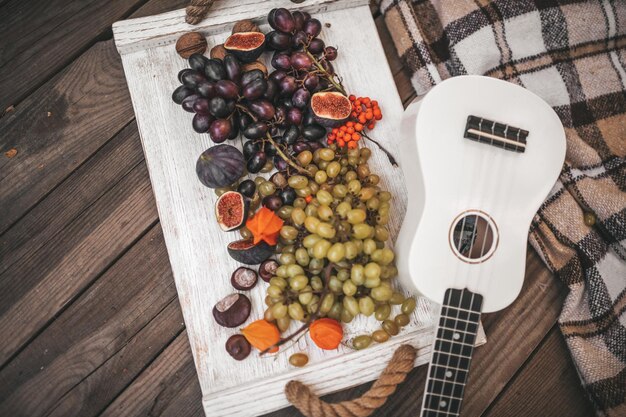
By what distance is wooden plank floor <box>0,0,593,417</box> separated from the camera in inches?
47.6

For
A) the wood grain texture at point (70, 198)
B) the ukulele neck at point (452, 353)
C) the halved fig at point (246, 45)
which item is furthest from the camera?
the wood grain texture at point (70, 198)

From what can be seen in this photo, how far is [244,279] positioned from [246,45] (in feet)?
2.15

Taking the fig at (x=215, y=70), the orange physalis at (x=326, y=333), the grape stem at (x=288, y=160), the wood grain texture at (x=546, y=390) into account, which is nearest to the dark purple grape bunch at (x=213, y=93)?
the fig at (x=215, y=70)

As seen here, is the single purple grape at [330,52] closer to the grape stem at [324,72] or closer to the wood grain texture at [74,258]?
the grape stem at [324,72]

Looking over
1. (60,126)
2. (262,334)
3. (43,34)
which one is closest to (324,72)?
(262,334)

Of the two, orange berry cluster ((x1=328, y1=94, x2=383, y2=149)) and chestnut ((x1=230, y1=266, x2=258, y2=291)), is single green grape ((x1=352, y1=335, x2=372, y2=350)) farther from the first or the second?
orange berry cluster ((x1=328, y1=94, x2=383, y2=149))

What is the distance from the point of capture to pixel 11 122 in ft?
4.37

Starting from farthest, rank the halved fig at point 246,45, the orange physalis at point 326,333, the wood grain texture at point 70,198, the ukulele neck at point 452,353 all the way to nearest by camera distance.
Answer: the wood grain texture at point 70,198, the halved fig at point 246,45, the orange physalis at point 326,333, the ukulele neck at point 452,353

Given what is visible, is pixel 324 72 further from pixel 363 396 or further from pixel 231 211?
pixel 363 396

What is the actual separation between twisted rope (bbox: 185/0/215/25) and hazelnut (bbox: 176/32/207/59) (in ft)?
0.13

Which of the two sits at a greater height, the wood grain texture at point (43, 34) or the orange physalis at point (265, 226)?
the wood grain texture at point (43, 34)

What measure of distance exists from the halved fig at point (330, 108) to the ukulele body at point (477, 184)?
209 mm

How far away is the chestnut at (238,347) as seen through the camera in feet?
3.63

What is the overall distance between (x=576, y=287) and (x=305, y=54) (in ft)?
3.43
